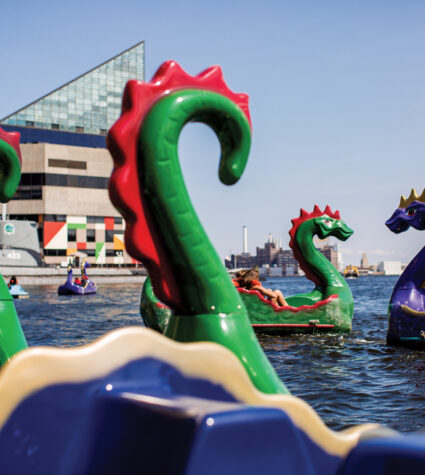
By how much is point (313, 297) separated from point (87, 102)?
53.6m

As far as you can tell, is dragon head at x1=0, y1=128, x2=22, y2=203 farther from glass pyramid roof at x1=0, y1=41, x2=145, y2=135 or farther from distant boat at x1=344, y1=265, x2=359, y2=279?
distant boat at x1=344, y1=265, x2=359, y2=279

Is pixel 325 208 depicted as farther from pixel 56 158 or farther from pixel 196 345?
pixel 56 158

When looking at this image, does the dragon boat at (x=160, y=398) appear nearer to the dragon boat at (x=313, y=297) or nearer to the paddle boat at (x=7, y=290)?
the paddle boat at (x=7, y=290)

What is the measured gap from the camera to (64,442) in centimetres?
185

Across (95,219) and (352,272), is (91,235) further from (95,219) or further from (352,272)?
(352,272)

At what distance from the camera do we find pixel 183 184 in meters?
2.73

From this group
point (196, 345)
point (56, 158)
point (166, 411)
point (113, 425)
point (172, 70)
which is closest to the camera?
point (166, 411)

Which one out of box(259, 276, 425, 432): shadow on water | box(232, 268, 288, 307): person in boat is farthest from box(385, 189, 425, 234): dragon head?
box(232, 268, 288, 307): person in boat

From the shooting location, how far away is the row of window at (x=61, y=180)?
52.1 meters

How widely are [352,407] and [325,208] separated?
6235 mm

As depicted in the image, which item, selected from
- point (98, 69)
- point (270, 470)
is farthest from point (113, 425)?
point (98, 69)

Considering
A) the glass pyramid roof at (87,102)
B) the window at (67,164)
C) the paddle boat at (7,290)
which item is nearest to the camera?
the paddle boat at (7,290)

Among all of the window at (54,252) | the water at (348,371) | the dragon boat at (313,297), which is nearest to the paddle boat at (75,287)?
the water at (348,371)

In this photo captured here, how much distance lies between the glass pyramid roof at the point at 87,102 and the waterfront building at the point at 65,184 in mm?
96
